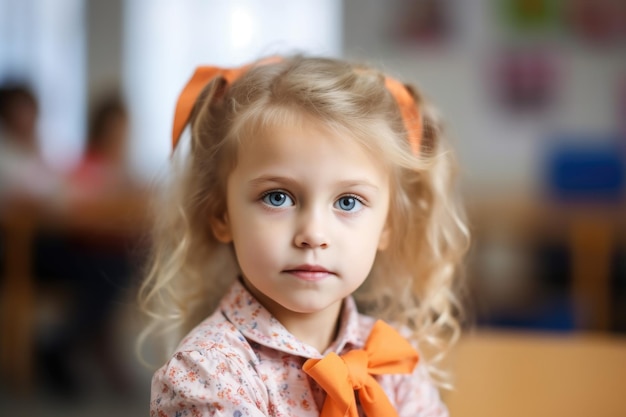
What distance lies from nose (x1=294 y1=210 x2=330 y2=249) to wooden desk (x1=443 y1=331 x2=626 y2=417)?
39 centimetres

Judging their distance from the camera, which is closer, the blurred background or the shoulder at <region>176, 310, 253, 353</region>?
the shoulder at <region>176, 310, 253, 353</region>

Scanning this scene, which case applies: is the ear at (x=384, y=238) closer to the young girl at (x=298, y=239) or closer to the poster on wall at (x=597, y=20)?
the young girl at (x=298, y=239)

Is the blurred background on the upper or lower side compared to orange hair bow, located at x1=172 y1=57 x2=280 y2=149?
lower

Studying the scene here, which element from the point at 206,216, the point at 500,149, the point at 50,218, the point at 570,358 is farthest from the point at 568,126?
the point at 206,216

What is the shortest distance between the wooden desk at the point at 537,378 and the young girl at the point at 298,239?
0.14m

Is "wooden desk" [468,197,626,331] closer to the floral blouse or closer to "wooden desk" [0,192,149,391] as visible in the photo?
"wooden desk" [0,192,149,391]

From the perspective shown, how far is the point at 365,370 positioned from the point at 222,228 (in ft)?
0.68

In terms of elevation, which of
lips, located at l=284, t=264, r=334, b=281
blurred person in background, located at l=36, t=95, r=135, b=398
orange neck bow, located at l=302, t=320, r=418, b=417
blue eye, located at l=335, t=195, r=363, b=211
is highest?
blue eye, located at l=335, t=195, r=363, b=211

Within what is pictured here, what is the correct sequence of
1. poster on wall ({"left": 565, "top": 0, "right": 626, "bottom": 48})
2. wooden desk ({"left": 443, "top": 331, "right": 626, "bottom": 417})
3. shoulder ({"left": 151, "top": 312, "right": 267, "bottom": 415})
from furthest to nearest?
poster on wall ({"left": 565, "top": 0, "right": 626, "bottom": 48})
wooden desk ({"left": 443, "top": 331, "right": 626, "bottom": 417})
shoulder ({"left": 151, "top": 312, "right": 267, "bottom": 415})

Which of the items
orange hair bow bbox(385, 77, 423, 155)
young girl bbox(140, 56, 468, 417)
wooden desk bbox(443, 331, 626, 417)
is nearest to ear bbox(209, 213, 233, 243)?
young girl bbox(140, 56, 468, 417)

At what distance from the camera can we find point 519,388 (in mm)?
1050

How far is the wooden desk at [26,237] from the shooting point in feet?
9.45

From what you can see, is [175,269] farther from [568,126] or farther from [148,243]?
[568,126]

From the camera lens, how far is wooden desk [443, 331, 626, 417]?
3.26ft
